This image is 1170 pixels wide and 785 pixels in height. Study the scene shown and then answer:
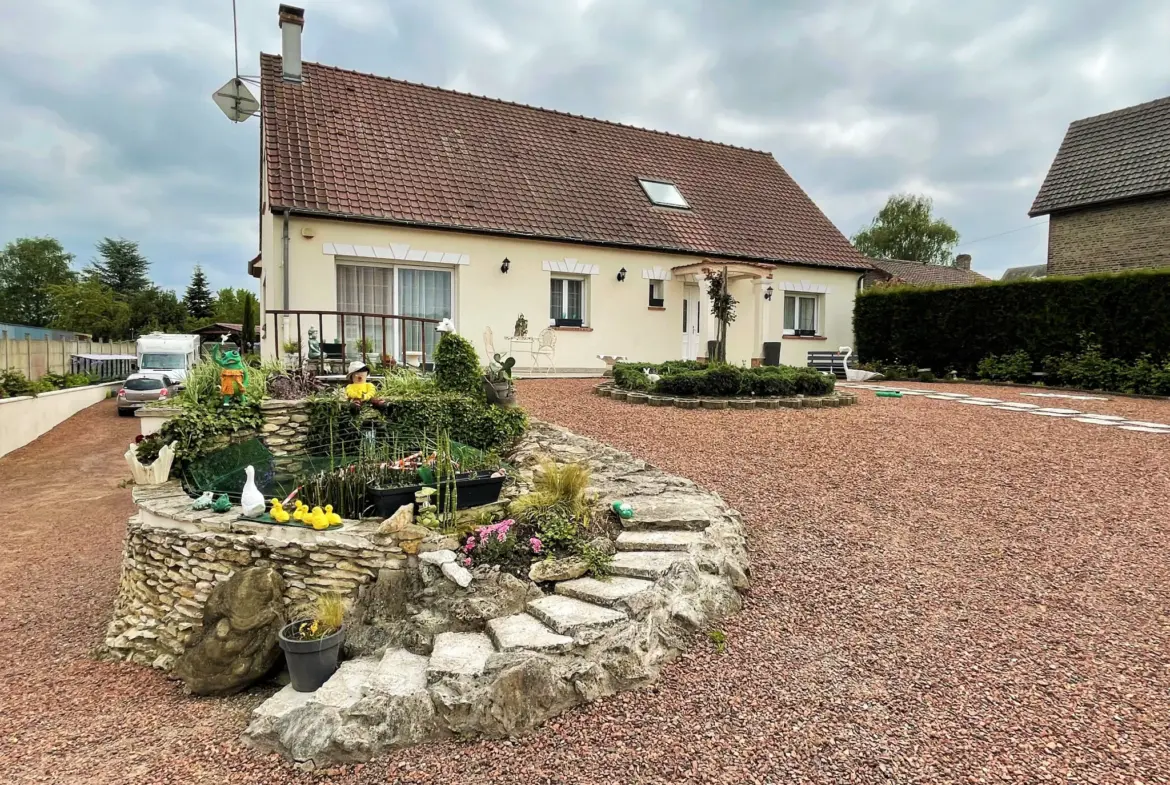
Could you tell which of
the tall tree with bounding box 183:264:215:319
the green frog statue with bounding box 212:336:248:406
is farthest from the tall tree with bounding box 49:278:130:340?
the green frog statue with bounding box 212:336:248:406

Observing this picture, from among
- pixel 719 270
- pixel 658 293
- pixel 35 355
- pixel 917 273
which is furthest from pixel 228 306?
pixel 917 273

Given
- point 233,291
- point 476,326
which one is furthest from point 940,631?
point 233,291

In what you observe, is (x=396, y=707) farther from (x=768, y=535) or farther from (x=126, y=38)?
(x=126, y=38)

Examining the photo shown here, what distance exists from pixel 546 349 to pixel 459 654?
10045 mm

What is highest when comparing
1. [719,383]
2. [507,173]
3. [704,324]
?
[507,173]

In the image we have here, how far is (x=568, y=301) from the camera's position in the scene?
534 inches

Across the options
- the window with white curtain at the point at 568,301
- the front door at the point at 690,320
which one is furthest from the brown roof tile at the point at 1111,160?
the window with white curtain at the point at 568,301

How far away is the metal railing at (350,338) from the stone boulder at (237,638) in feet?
13.5

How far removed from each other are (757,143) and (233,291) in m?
50.3

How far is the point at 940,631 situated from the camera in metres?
3.17

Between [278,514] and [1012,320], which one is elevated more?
[1012,320]

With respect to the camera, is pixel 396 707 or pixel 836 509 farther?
pixel 836 509

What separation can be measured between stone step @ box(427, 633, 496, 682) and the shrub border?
620cm

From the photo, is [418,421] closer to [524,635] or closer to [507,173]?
[524,635]
